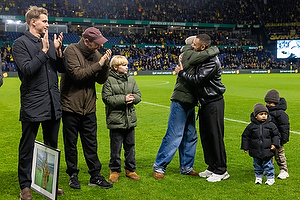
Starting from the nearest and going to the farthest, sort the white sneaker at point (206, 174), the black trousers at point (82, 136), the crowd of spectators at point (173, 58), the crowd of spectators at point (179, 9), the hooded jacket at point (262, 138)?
1. the black trousers at point (82, 136)
2. the hooded jacket at point (262, 138)
3. the white sneaker at point (206, 174)
4. the crowd of spectators at point (173, 58)
5. the crowd of spectators at point (179, 9)

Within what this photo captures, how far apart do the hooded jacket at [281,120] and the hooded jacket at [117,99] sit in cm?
206

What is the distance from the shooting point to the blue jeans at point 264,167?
211 inches

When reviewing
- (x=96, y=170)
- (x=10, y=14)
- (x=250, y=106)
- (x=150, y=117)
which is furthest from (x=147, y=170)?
(x=10, y=14)

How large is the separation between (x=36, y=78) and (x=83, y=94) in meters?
0.80

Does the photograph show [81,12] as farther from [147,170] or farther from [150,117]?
[147,170]

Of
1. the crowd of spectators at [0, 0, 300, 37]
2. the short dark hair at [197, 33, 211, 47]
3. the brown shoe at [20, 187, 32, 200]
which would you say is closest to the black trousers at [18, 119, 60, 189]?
the brown shoe at [20, 187, 32, 200]

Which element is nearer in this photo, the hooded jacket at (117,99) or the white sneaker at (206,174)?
the hooded jacket at (117,99)

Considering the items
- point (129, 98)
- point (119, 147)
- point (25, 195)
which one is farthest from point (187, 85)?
point (25, 195)

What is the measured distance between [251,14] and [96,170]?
68.9 m

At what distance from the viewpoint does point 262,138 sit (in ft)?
17.4

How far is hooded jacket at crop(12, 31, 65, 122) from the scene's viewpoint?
4.34 metres

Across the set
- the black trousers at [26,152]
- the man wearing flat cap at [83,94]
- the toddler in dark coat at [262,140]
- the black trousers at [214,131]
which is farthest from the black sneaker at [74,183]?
the toddler in dark coat at [262,140]

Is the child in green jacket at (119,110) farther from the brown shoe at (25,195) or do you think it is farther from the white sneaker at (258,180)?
the white sneaker at (258,180)

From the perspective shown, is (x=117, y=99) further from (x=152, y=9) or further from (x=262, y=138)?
(x=152, y=9)
